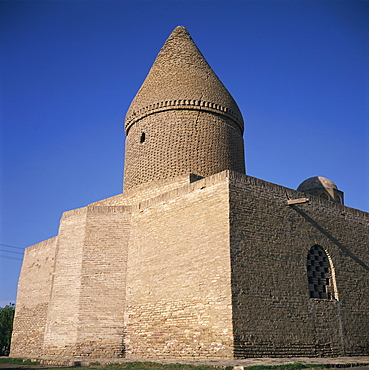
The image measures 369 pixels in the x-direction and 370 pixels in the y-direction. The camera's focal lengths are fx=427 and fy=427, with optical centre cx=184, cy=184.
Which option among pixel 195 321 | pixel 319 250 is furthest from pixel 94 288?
pixel 319 250

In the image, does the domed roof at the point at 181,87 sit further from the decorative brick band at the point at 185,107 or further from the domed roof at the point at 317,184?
the domed roof at the point at 317,184

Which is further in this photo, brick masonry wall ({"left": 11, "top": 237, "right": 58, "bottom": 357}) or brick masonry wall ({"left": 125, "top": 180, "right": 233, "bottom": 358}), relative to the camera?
brick masonry wall ({"left": 11, "top": 237, "right": 58, "bottom": 357})

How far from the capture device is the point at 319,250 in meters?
10.8

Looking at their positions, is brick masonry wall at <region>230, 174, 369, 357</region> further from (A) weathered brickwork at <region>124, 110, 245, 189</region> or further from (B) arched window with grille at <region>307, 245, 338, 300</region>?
(A) weathered brickwork at <region>124, 110, 245, 189</region>

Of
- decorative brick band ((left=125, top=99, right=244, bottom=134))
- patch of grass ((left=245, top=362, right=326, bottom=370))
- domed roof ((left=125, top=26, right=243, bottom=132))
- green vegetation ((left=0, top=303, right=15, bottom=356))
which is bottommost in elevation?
patch of grass ((left=245, top=362, right=326, bottom=370))

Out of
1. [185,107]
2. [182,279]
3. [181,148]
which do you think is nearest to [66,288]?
[182,279]

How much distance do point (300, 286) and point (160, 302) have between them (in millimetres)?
3259

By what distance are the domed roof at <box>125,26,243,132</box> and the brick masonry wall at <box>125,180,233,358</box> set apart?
3814 millimetres

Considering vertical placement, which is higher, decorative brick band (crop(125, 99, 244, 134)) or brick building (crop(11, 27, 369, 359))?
decorative brick band (crop(125, 99, 244, 134))

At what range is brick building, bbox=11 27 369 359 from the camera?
29.5 ft

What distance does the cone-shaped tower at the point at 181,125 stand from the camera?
12828 millimetres

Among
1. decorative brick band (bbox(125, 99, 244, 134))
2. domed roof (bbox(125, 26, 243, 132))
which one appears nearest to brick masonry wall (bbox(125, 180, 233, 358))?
decorative brick band (bbox(125, 99, 244, 134))

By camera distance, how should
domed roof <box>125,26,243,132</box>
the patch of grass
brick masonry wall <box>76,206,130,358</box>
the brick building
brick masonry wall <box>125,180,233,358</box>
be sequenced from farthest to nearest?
1. domed roof <box>125,26,243,132</box>
2. brick masonry wall <box>76,206,130,358</box>
3. the brick building
4. brick masonry wall <box>125,180,233,358</box>
5. the patch of grass

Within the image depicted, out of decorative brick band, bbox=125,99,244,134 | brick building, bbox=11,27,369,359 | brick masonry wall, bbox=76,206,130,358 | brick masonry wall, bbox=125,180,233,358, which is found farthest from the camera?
decorative brick band, bbox=125,99,244,134
